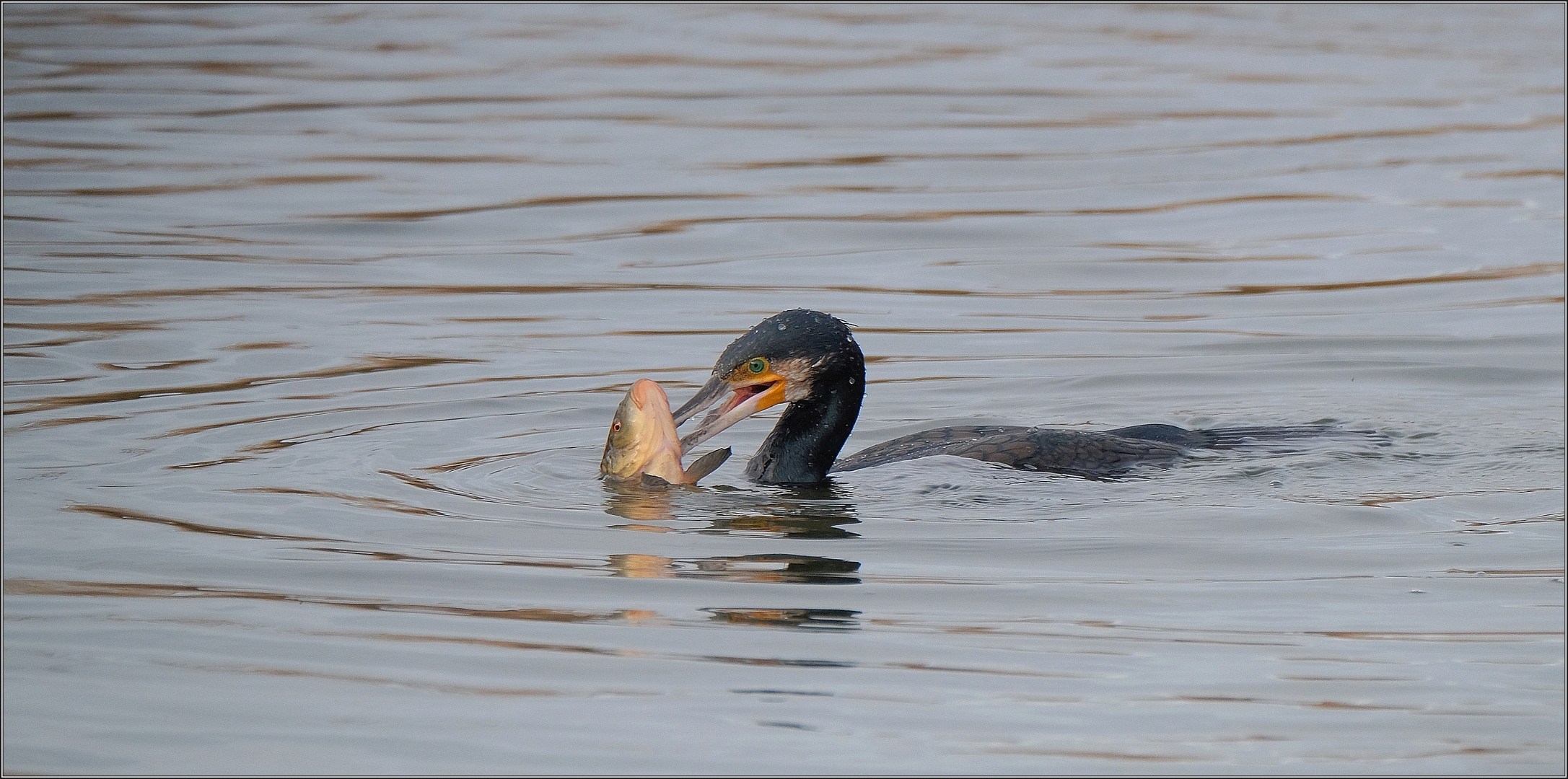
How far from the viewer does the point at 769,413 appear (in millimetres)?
9773

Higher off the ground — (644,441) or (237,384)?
(237,384)

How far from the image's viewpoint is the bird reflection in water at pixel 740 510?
6633 mm

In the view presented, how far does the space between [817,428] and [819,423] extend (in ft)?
0.08

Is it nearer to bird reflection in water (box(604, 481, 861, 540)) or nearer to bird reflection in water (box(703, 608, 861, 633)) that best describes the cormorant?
bird reflection in water (box(604, 481, 861, 540))

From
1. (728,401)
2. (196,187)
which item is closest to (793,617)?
(728,401)

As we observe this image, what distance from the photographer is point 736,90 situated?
18.8m

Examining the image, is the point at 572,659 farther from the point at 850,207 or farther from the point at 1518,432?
the point at 850,207

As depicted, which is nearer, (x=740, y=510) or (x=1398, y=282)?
(x=740, y=510)

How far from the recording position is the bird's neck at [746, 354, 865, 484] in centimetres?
737

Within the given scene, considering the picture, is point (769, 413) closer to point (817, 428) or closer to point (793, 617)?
point (817, 428)

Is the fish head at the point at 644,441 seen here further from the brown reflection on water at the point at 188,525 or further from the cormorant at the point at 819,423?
the brown reflection on water at the point at 188,525

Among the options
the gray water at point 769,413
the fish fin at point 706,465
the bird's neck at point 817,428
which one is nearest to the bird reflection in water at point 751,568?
the gray water at point 769,413

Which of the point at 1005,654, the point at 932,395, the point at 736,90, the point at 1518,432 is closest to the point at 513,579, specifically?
the point at 1005,654

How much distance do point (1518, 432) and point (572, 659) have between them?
492 centimetres
